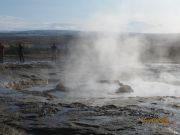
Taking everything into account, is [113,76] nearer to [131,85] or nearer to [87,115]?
[131,85]

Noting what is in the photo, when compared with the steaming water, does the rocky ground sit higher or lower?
higher

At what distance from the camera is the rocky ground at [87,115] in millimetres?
8148

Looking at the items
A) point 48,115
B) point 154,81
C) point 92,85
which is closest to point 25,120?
point 48,115

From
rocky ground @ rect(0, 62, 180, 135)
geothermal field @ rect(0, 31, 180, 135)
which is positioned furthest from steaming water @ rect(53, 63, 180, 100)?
rocky ground @ rect(0, 62, 180, 135)

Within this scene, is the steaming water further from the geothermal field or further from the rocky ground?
the rocky ground

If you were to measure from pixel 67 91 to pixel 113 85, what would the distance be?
240cm

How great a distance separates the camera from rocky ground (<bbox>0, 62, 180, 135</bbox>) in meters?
8.15

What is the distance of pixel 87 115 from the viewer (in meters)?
9.46

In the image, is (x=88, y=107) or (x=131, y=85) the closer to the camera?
→ (x=88, y=107)

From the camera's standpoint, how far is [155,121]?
8828mm

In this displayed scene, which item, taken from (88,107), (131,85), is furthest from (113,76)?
(88,107)

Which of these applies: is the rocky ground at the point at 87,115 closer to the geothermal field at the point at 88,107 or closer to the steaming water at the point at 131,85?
the geothermal field at the point at 88,107

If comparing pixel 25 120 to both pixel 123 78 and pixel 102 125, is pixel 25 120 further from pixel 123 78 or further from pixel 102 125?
pixel 123 78

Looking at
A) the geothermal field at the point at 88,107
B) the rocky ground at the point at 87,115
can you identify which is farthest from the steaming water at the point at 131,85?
the rocky ground at the point at 87,115
